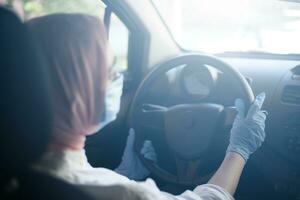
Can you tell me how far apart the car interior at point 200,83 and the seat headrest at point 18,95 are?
2.82 ft

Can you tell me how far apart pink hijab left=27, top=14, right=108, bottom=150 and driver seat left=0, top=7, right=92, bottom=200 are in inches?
7.8

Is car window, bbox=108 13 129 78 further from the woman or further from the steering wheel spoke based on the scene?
the woman

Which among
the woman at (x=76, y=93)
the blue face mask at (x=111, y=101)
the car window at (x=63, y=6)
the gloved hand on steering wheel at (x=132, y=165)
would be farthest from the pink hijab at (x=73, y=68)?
the car window at (x=63, y=6)

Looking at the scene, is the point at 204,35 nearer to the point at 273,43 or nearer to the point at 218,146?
the point at 273,43

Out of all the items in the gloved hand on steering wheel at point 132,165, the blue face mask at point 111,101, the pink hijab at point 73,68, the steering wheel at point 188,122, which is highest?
the pink hijab at point 73,68

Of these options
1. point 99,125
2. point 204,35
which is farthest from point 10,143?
point 204,35

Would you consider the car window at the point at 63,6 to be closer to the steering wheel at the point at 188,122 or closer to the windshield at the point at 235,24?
the windshield at the point at 235,24

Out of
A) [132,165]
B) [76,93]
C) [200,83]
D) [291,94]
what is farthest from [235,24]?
[76,93]

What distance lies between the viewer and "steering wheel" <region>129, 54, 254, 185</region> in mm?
2168

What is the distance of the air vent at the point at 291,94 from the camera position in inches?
95.3

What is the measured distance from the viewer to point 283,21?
278 centimetres

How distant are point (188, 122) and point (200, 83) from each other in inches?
7.2

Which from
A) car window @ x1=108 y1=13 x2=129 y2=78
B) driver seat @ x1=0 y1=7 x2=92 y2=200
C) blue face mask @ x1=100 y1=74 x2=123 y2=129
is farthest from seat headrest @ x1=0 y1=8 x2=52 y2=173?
car window @ x1=108 y1=13 x2=129 y2=78

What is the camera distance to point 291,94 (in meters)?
2.44
